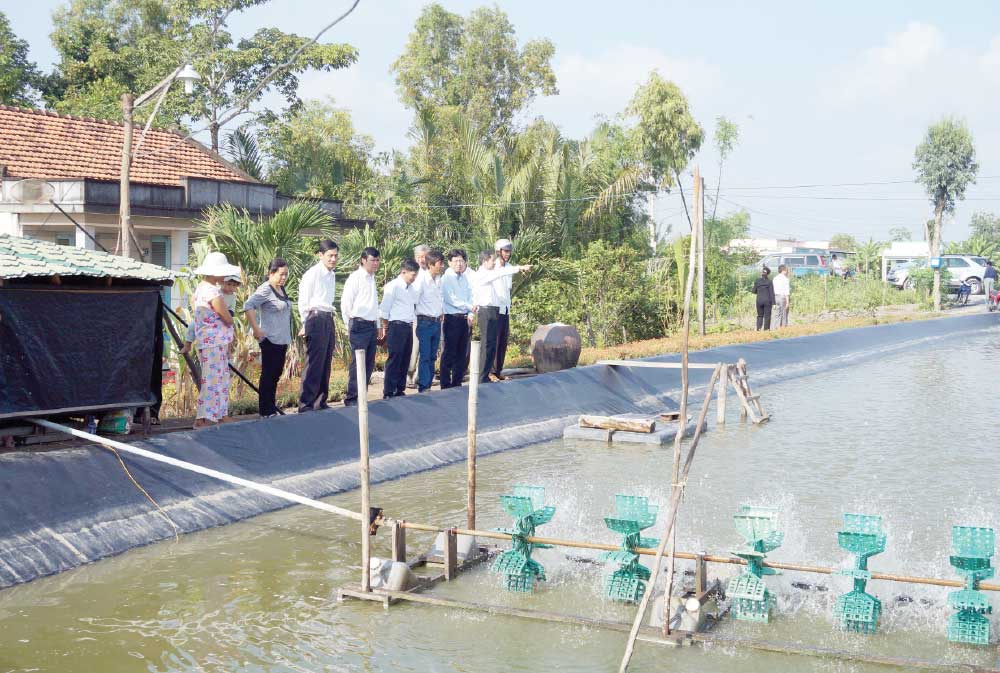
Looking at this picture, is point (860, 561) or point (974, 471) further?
point (974, 471)

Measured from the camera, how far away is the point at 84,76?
34719 mm

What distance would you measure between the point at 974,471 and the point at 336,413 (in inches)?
282

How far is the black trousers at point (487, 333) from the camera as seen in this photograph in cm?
1410

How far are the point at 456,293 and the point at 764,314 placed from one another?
13.5 metres

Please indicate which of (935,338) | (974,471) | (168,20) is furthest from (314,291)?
(168,20)

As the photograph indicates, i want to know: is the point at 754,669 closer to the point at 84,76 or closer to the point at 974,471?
the point at 974,471

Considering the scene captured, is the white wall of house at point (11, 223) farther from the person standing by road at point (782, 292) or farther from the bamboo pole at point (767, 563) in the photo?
the person standing by road at point (782, 292)

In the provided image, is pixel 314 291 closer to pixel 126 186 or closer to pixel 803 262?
pixel 126 186

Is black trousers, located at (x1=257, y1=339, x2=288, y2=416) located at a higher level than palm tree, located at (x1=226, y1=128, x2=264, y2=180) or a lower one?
lower

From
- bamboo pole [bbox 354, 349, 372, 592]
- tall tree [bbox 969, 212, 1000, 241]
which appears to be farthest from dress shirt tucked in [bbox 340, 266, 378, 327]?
tall tree [bbox 969, 212, 1000, 241]

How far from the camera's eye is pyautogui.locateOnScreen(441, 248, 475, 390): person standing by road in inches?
534

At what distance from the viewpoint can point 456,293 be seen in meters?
13.6

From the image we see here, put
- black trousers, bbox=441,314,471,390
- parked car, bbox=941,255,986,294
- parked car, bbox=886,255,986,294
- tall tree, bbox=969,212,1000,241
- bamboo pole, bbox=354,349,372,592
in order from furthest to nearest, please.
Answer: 1. tall tree, bbox=969,212,1000,241
2. parked car, bbox=941,255,986,294
3. parked car, bbox=886,255,986,294
4. black trousers, bbox=441,314,471,390
5. bamboo pole, bbox=354,349,372,592

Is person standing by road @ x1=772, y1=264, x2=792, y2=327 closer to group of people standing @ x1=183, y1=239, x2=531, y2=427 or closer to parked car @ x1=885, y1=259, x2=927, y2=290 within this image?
group of people standing @ x1=183, y1=239, x2=531, y2=427
